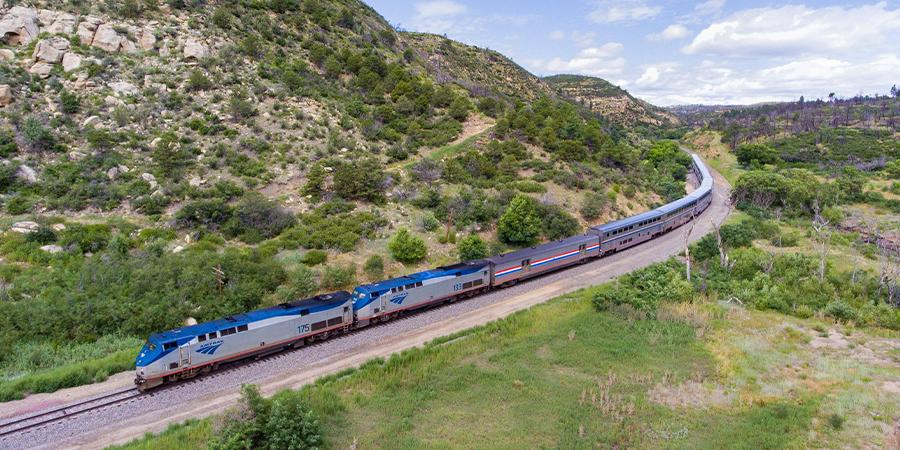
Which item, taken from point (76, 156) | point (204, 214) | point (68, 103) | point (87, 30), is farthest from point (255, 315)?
point (87, 30)

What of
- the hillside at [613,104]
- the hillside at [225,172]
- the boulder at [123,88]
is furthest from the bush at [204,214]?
the hillside at [613,104]

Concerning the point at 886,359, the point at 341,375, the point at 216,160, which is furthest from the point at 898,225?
the point at 216,160

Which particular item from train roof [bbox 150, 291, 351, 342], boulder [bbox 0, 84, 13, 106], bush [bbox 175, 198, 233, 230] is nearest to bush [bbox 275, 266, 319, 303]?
train roof [bbox 150, 291, 351, 342]

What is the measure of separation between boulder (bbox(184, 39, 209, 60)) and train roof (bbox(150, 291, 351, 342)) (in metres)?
46.9

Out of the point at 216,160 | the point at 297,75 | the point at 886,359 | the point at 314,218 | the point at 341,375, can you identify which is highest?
the point at 297,75

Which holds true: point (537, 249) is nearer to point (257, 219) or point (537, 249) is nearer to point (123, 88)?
point (257, 219)

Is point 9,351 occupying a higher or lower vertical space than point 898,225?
higher

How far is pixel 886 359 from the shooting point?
1958 centimetres

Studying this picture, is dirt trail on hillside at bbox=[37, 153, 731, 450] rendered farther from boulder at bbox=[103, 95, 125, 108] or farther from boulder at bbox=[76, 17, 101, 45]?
boulder at bbox=[76, 17, 101, 45]

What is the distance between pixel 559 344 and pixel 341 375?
11.2 meters

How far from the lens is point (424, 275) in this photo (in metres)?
26.3

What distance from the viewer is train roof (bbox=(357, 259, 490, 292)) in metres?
23.9

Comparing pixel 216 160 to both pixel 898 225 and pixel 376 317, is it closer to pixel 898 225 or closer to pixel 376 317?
pixel 376 317

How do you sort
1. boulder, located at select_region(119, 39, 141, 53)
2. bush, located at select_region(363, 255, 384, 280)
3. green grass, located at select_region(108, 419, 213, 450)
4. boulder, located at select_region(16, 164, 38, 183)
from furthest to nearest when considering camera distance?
boulder, located at select_region(119, 39, 141, 53) → boulder, located at select_region(16, 164, 38, 183) → bush, located at select_region(363, 255, 384, 280) → green grass, located at select_region(108, 419, 213, 450)
